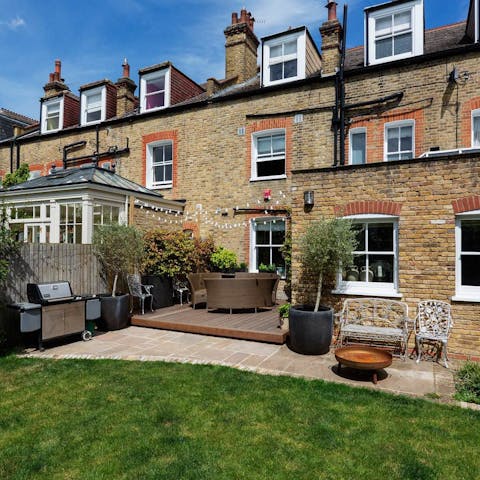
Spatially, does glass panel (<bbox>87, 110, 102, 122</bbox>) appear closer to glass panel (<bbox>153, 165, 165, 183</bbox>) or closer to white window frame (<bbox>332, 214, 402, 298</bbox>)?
glass panel (<bbox>153, 165, 165, 183</bbox>)

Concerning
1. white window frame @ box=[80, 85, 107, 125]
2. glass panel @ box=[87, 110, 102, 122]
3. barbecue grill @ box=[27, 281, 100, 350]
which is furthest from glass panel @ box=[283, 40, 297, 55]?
barbecue grill @ box=[27, 281, 100, 350]

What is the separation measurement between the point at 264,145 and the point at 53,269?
7354 mm

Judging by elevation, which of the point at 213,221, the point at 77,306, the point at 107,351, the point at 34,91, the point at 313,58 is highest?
the point at 34,91

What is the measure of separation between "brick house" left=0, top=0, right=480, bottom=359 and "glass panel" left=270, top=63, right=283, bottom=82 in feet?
0.11

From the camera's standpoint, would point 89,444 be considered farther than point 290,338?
No

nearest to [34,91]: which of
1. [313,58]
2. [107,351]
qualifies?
[313,58]

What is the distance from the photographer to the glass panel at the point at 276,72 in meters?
11.7

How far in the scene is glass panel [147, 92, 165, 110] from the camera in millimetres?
14180

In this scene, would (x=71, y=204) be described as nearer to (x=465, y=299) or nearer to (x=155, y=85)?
(x=155, y=85)

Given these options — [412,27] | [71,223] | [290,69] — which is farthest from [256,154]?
[71,223]

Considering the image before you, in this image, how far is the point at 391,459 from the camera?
3094 millimetres

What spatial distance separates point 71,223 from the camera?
9.56 m

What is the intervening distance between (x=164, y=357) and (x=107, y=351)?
1.16 m

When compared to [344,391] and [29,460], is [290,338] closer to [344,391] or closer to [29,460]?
[344,391]
